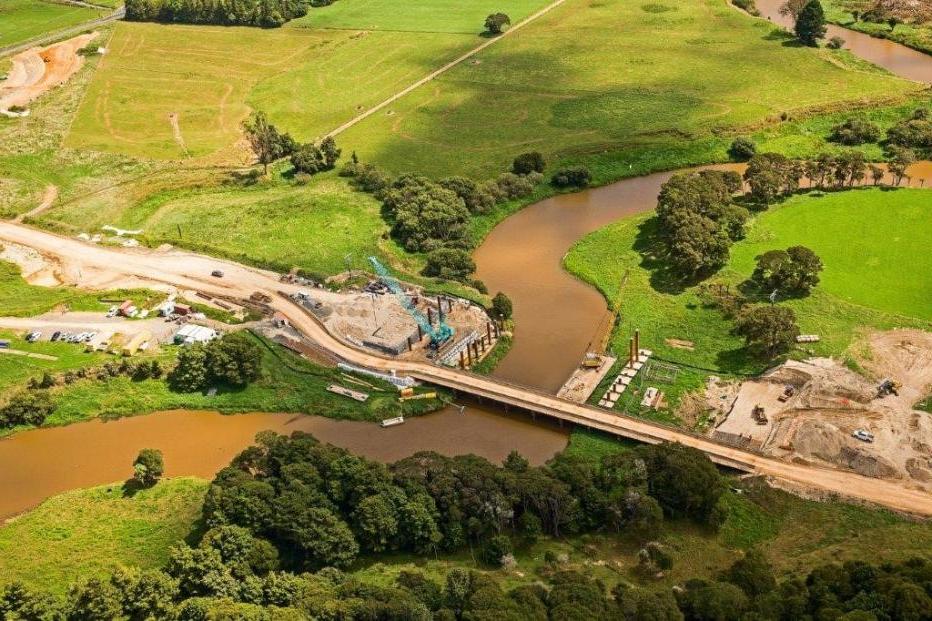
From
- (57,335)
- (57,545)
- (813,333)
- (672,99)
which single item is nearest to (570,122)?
(672,99)

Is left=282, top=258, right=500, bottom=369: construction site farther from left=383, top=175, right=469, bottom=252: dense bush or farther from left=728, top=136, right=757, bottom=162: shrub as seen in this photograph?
left=728, top=136, right=757, bottom=162: shrub

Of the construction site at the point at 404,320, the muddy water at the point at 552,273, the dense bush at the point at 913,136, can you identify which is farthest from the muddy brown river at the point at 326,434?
the dense bush at the point at 913,136

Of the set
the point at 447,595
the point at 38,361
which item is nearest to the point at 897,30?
the point at 447,595

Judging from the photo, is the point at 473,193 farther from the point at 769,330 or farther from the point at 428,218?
the point at 769,330

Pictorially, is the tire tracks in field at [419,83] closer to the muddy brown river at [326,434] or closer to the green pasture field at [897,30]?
the muddy brown river at [326,434]

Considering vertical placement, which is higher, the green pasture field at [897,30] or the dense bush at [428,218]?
the green pasture field at [897,30]

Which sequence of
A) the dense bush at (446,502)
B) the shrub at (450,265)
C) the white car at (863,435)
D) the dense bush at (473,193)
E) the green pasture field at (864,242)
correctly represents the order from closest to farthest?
1. the dense bush at (446,502)
2. the white car at (863,435)
3. the green pasture field at (864,242)
4. the shrub at (450,265)
5. the dense bush at (473,193)
